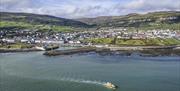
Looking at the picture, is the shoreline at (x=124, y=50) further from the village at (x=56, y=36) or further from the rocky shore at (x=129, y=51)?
the village at (x=56, y=36)

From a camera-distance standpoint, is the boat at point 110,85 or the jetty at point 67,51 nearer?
the boat at point 110,85

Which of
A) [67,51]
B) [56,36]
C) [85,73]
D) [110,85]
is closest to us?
[110,85]

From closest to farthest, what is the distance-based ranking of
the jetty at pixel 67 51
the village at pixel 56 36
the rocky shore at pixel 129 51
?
1. the jetty at pixel 67 51
2. the rocky shore at pixel 129 51
3. the village at pixel 56 36

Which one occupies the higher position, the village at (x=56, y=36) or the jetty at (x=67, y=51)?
the village at (x=56, y=36)

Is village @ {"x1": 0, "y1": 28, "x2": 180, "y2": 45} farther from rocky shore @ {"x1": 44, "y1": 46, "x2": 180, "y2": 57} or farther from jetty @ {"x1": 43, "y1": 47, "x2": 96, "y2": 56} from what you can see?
rocky shore @ {"x1": 44, "y1": 46, "x2": 180, "y2": 57}

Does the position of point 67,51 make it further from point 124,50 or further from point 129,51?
point 129,51

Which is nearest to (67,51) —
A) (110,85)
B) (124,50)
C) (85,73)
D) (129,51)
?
(124,50)

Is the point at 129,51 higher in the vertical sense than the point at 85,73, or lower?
lower

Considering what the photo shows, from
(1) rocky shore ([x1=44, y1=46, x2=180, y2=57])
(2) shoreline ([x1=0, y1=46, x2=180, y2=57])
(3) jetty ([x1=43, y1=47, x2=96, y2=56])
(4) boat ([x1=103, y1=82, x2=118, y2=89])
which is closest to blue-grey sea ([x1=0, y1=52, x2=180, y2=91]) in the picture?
(4) boat ([x1=103, y1=82, x2=118, y2=89])

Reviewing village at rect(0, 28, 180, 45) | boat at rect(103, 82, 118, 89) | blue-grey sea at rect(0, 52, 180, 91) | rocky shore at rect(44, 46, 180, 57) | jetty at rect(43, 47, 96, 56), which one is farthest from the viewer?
village at rect(0, 28, 180, 45)

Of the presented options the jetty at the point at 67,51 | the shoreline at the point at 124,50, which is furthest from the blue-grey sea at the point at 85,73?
the shoreline at the point at 124,50

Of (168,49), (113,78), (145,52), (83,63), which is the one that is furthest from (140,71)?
(168,49)
